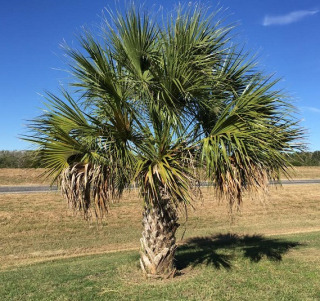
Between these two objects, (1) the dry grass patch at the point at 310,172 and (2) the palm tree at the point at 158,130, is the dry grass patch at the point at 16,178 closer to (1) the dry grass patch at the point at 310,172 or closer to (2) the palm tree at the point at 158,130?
(2) the palm tree at the point at 158,130

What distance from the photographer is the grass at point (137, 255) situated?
5.68 m

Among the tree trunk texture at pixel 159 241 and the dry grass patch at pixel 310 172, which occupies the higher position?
the dry grass patch at pixel 310 172

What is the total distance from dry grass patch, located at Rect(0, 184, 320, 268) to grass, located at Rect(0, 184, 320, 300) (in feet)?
0.11

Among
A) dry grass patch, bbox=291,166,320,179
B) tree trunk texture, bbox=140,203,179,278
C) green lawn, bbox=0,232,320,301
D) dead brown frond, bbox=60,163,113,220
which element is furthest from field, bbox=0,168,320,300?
dry grass patch, bbox=291,166,320,179

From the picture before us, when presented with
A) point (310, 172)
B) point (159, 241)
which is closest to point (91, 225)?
point (159, 241)

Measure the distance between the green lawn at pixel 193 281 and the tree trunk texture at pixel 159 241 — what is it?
206 mm

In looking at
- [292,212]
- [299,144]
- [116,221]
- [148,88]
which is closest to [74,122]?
[148,88]

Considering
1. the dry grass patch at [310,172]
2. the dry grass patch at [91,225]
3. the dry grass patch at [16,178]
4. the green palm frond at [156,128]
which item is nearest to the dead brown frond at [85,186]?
the green palm frond at [156,128]

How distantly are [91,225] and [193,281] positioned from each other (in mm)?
9397

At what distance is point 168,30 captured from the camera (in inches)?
235

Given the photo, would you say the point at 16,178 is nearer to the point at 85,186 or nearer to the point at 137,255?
the point at 137,255

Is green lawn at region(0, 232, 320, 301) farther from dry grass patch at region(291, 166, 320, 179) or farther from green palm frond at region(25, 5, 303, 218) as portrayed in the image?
dry grass patch at region(291, 166, 320, 179)

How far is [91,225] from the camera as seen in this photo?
1485cm

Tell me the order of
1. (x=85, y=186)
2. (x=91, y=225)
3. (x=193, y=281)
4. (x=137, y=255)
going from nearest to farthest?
1. (x=85, y=186)
2. (x=193, y=281)
3. (x=137, y=255)
4. (x=91, y=225)
